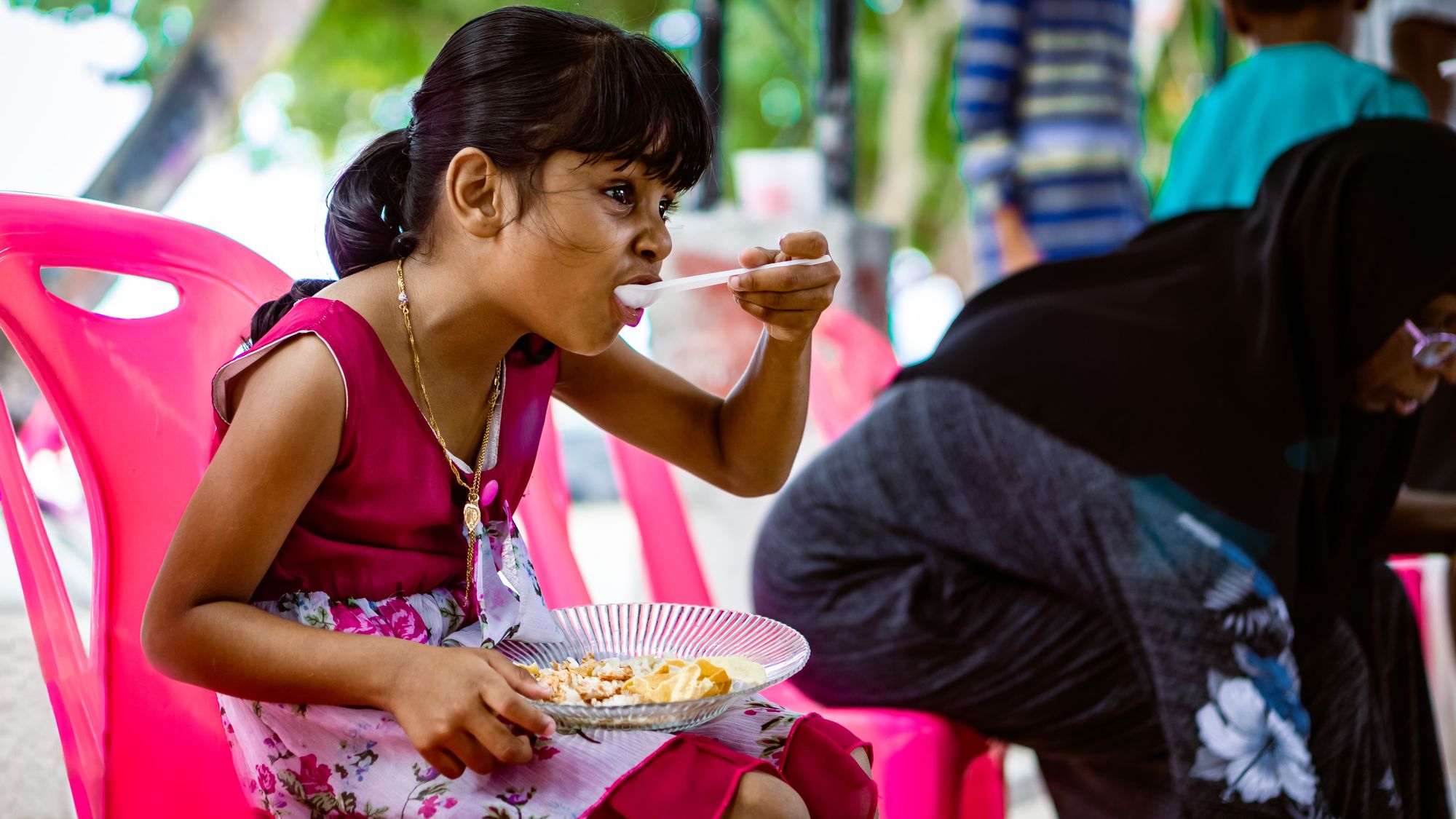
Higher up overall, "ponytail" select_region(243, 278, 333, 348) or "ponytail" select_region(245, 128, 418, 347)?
"ponytail" select_region(245, 128, 418, 347)

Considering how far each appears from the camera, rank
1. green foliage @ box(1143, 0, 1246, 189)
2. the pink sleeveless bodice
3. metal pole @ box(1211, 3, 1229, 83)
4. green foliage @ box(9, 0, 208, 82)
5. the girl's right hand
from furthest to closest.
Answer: green foliage @ box(1143, 0, 1246, 189) → metal pole @ box(1211, 3, 1229, 83) → green foliage @ box(9, 0, 208, 82) → the pink sleeveless bodice → the girl's right hand

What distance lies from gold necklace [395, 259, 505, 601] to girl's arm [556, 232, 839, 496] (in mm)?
135

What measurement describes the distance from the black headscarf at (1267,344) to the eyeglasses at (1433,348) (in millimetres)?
55

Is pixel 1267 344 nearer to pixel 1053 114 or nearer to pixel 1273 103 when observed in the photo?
pixel 1273 103

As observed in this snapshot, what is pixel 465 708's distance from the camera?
2.38ft

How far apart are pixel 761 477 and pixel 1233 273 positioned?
2.30ft

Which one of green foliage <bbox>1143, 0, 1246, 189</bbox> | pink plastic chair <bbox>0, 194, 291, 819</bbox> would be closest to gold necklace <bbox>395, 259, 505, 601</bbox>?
pink plastic chair <bbox>0, 194, 291, 819</bbox>

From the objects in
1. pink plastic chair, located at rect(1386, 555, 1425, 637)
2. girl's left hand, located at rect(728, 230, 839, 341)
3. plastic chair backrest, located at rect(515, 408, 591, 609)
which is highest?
girl's left hand, located at rect(728, 230, 839, 341)

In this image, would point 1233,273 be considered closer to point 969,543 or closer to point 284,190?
point 969,543

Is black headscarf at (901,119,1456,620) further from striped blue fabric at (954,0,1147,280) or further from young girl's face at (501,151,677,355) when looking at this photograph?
striped blue fabric at (954,0,1147,280)

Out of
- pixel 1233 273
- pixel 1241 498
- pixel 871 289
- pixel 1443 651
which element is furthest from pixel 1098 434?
pixel 871 289

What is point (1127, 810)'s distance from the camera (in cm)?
138

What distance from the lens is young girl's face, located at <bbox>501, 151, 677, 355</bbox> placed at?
0.88 m

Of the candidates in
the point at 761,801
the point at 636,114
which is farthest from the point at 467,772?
the point at 636,114
